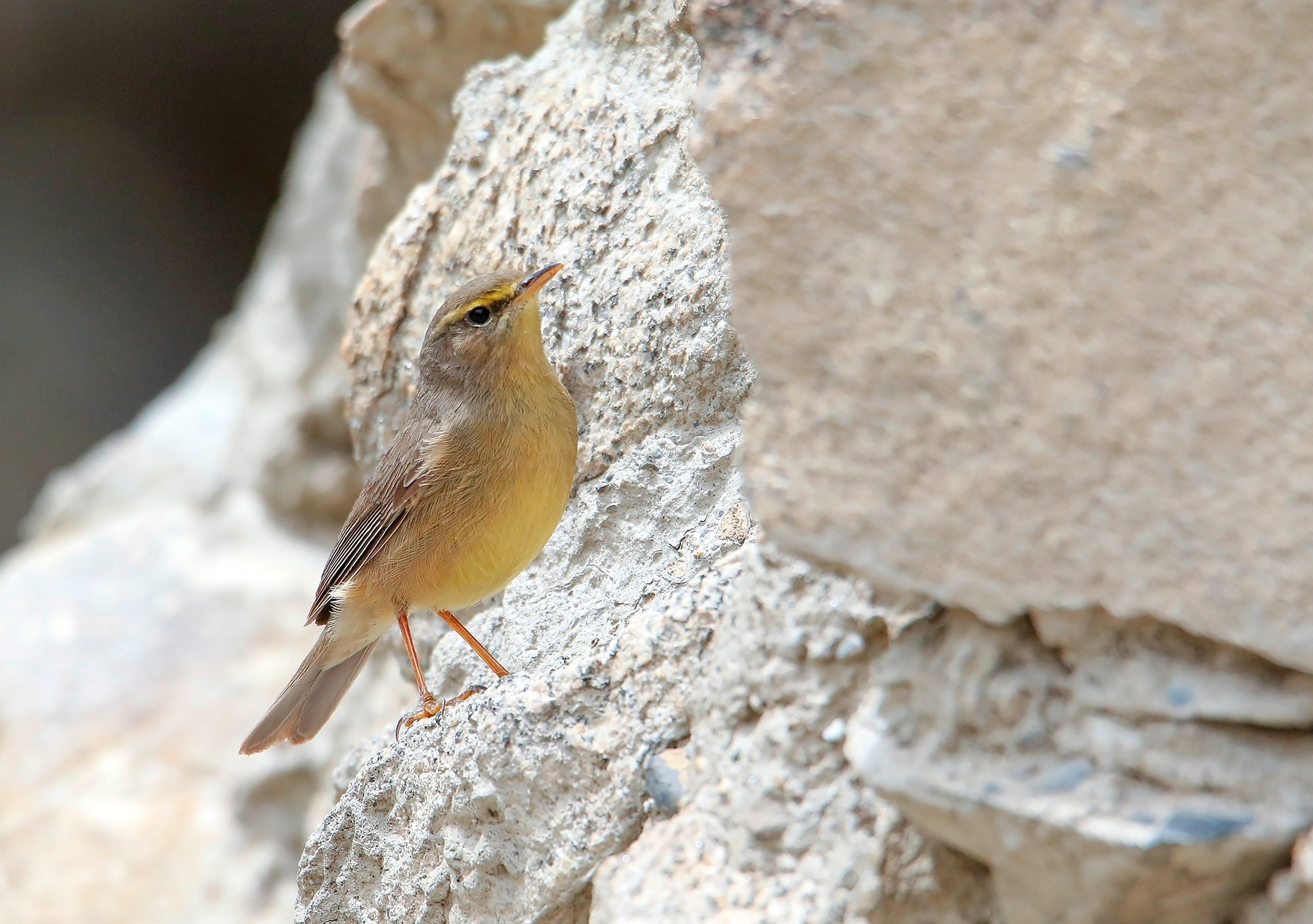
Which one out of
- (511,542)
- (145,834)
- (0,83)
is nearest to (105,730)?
(145,834)

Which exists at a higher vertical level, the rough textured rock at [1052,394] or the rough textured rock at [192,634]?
the rough textured rock at [1052,394]

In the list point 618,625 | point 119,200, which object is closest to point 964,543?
point 618,625

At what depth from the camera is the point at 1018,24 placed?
6.20 feet

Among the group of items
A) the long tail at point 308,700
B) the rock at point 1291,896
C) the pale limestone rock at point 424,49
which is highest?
the pale limestone rock at point 424,49

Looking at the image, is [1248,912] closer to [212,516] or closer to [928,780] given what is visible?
[928,780]

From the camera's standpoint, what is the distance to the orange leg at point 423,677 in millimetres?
3562

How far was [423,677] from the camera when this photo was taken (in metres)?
4.11

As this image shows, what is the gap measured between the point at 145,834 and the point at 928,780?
16.3 ft

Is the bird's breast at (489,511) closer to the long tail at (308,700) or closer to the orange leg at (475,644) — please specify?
the orange leg at (475,644)

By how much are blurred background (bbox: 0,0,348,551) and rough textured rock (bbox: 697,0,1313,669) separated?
11.4 meters

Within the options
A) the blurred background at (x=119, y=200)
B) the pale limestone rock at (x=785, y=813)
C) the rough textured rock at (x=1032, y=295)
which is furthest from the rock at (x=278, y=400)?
the rough textured rock at (x=1032, y=295)

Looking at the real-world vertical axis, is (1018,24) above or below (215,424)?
above

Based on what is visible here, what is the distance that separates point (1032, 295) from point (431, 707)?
94.3 inches

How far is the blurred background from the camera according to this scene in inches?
492
